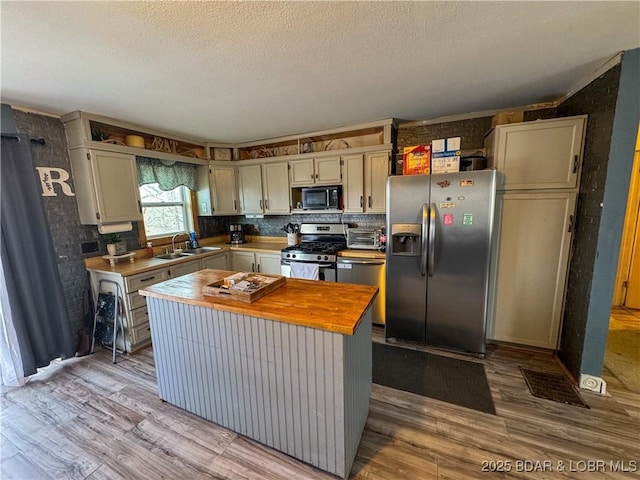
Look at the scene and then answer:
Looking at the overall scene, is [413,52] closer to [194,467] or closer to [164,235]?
[194,467]

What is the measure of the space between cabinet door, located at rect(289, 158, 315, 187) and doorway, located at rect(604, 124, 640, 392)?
3.43 meters

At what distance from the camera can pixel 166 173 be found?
3602 mm

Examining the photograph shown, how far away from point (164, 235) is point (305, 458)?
132 inches

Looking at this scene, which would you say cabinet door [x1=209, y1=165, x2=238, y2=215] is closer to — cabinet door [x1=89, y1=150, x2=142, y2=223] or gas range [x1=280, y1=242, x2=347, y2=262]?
cabinet door [x1=89, y1=150, x2=142, y2=223]

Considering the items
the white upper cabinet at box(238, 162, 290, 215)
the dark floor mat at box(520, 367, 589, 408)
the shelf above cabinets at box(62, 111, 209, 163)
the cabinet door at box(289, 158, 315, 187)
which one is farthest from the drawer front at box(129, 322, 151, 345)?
the dark floor mat at box(520, 367, 589, 408)

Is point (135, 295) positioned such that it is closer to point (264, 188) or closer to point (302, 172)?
point (264, 188)

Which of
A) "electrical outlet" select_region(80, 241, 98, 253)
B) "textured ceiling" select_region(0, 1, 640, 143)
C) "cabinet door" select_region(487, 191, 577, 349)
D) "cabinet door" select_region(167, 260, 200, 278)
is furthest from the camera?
"cabinet door" select_region(167, 260, 200, 278)

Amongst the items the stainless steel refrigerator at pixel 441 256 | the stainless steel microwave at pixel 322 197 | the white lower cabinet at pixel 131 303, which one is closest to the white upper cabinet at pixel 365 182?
the stainless steel microwave at pixel 322 197

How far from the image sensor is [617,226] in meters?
1.92

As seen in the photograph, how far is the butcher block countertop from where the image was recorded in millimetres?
1371

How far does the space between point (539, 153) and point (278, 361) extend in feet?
9.23

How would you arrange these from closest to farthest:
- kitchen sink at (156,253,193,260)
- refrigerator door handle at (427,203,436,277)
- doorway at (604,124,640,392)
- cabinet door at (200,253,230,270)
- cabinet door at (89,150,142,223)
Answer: refrigerator door handle at (427,203,436,277) → doorway at (604,124,640,392) → cabinet door at (89,150,142,223) → kitchen sink at (156,253,193,260) → cabinet door at (200,253,230,270)

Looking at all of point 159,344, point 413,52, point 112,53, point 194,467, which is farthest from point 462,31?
point 194,467

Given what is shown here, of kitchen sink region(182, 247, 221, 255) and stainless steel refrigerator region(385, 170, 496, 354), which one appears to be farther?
kitchen sink region(182, 247, 221, 255)
